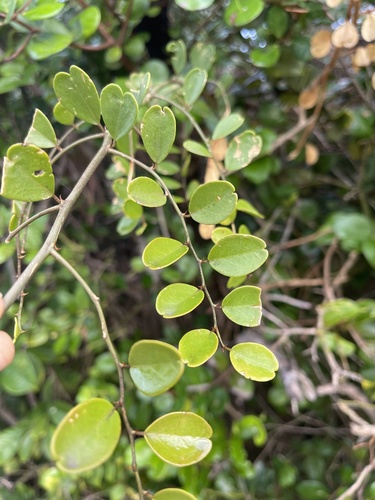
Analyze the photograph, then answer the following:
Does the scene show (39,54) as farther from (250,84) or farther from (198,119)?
(250,84)

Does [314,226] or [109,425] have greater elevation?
[109,425]

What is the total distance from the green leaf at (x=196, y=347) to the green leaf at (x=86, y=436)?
52 mm

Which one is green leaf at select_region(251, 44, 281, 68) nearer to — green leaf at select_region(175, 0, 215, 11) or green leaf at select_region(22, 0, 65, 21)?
green leaf at select_region(175, 0, 215, 11)

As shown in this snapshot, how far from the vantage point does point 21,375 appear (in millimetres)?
619

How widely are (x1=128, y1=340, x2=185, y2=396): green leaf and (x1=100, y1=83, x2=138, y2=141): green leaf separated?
0.43 ft

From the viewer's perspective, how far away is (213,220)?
0.27 metres

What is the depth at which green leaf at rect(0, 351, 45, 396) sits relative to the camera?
604 millimetres

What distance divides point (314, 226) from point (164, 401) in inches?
15.6

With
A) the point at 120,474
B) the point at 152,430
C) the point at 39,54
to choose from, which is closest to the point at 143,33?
the point at 39,54

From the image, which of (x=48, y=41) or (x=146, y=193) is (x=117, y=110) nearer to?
(x=146, y=193)

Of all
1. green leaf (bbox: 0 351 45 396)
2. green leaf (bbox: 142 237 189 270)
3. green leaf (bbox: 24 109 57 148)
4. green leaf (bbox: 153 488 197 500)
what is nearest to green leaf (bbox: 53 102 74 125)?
green leaf (bbox: 24 109 57 148)

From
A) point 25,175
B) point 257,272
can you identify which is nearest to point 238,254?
point 25,175

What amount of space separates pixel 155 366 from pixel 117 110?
160 millimetres

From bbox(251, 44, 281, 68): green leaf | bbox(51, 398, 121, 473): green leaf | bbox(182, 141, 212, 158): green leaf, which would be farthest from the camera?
bbox(251, 44, 281, 68): green leaf
